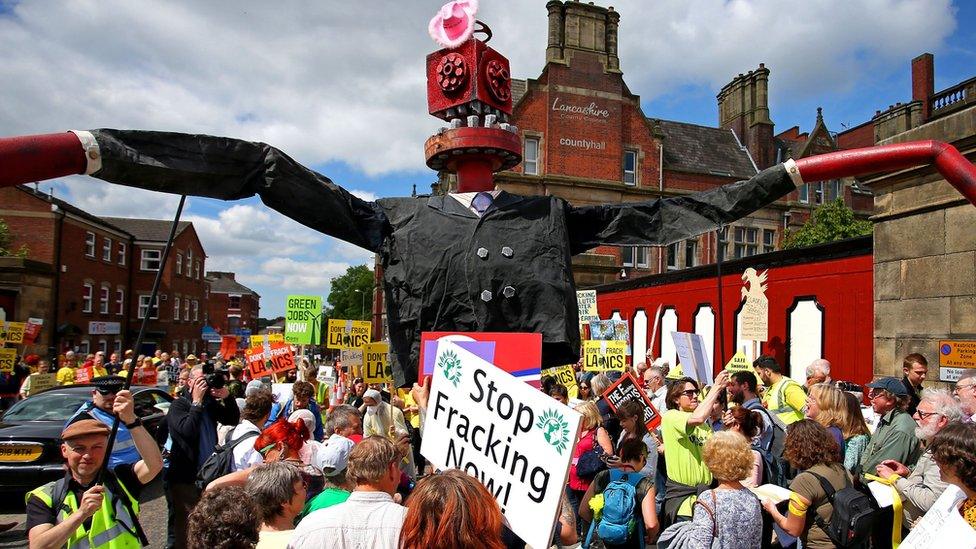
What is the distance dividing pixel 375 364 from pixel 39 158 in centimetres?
787

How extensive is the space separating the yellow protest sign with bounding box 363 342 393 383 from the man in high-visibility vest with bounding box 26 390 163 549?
6.06 meters

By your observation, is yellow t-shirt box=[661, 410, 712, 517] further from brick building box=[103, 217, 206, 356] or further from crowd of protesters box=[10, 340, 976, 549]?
brick building box=[103, 217, 206, 356]

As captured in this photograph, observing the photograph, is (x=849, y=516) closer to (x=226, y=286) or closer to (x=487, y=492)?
(x=487, y=492)

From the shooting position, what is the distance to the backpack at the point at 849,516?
3742mm

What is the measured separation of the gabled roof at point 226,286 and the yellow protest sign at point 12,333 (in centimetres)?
6474

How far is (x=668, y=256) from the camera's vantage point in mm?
31859

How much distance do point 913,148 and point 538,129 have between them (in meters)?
26.6

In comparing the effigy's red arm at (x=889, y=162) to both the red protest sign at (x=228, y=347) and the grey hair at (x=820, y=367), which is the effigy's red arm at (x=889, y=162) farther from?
the red protest sign at (x=228, y=347)

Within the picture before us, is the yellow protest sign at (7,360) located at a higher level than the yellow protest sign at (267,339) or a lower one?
lower

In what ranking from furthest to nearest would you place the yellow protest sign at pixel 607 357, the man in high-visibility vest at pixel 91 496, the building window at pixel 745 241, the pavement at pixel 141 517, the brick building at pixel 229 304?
the brick building at pixel 229 304, the building window at pixel 745 241, the yellow protest sign at pixel 607 357, the pavement at pixel 141 517, the man in high-visibility vest at pixel 91 496

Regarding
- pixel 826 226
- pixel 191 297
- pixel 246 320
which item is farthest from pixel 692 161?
pixel 246 320

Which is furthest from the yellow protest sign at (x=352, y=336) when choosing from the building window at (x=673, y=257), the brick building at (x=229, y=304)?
the brick building at (x=229, y=304)

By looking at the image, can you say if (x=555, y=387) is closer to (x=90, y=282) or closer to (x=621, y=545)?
(x=621, y=545)

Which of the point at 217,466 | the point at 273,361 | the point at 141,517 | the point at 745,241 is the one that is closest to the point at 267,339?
the point at 273,361
